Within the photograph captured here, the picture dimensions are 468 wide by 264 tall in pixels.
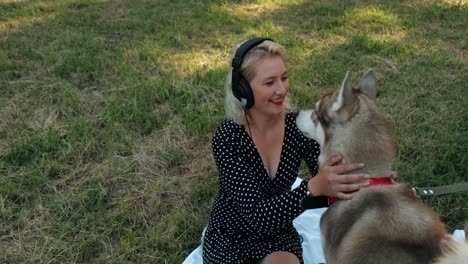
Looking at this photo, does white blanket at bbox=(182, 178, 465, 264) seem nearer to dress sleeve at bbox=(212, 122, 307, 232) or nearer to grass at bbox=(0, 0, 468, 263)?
grass at bbox=(0, 0, 468, 263)

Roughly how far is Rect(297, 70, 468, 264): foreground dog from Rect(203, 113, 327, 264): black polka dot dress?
0.35 m

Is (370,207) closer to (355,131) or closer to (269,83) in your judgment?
(355,131)

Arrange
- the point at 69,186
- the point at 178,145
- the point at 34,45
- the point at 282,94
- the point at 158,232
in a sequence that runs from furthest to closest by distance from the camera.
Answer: the point at 34,45 → the point at 178,145 → the point at 69,186 → the point at 158,232 → the point at 282,94

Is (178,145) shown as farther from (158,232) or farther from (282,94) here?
(282,94)

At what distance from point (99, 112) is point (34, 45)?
78.7 inches

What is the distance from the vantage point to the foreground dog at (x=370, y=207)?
195 cm

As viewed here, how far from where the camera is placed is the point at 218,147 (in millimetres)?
2578

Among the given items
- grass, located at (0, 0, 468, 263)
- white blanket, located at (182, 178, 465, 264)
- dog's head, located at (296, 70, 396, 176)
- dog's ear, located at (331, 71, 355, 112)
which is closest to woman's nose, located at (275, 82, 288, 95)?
dog's head, located at (296, 70, 396, 176)

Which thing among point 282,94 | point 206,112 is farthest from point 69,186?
→ point 282,94

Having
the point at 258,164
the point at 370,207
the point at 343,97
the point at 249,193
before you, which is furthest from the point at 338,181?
the point at 258,164

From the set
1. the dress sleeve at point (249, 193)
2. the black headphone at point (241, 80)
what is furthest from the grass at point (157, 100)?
the black headphone at point (241, 80)

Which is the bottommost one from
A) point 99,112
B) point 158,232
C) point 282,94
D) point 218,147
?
point 158,232

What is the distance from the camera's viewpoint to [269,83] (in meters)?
2.50

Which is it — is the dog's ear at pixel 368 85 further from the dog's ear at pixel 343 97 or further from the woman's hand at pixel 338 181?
the woman's hand at pixel 338 181
